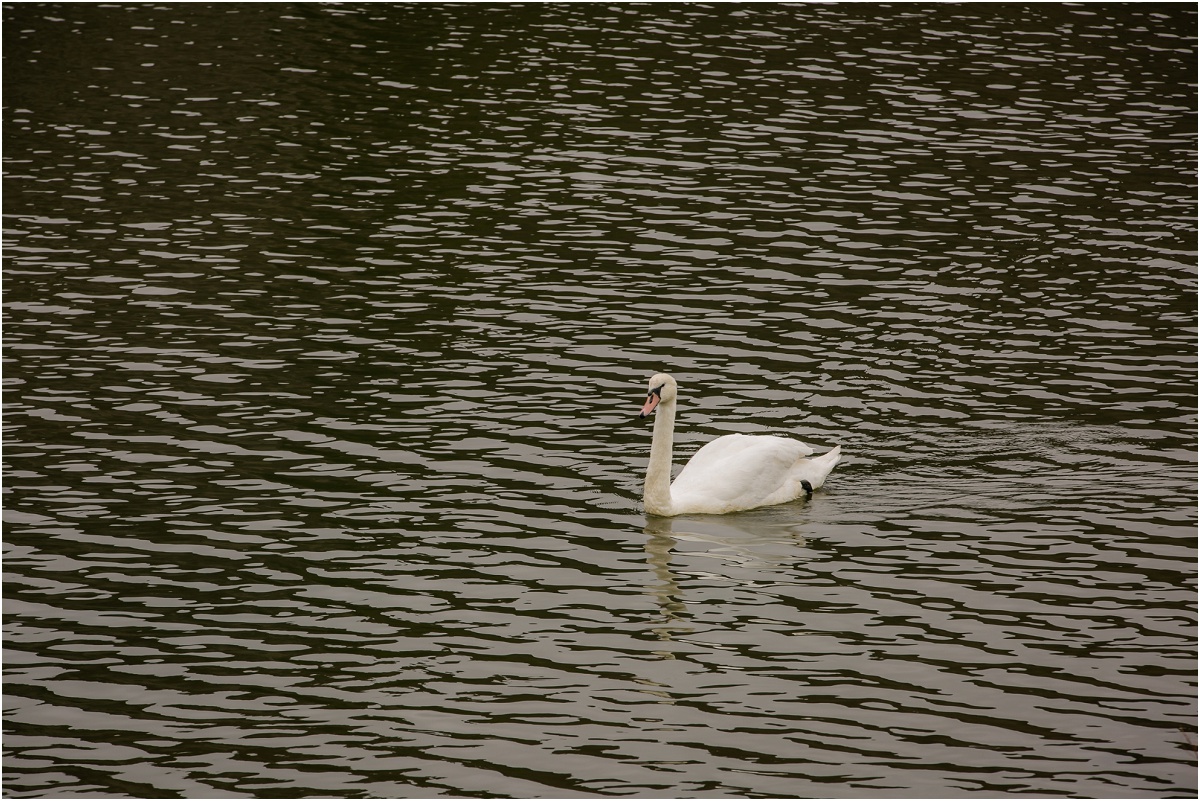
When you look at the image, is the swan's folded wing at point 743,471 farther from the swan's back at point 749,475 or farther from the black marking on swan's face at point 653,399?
the black marking on swan's face at point 653,399

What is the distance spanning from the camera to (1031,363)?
23141 mm

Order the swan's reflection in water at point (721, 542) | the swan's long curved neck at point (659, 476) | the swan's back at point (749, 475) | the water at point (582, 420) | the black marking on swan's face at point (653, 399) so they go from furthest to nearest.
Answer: the swan's back at point (749, 475), the black marking on swan's face at point (653, 399), the swan's long curved neck at point (659, 476), the swan's reflection in water at point (721, 542), the water at point (582, 420)

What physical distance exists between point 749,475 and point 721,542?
44.6 inches

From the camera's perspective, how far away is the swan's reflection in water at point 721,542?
53.5 feet

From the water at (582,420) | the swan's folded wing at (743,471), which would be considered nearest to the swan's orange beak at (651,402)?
the swan's folded wing at (743,471)

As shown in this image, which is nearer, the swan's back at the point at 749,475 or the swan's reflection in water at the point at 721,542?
the swan's reflection in water at the point at 721,542

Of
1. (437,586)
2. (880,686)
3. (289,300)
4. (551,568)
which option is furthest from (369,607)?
(289,300)

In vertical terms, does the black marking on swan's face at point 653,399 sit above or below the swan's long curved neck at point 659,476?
above

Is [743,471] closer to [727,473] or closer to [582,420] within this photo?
A: [727,473]

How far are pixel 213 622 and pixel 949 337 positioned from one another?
540 inches

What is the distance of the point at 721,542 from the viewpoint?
58.5 ft

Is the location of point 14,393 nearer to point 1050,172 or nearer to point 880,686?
point 880,686

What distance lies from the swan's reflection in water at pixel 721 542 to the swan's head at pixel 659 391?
1.44m

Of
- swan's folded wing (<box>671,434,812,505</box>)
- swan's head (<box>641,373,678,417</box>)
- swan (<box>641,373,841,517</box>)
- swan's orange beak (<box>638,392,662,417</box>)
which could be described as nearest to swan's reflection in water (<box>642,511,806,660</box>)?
swan (<box>641,373,841,517</box>)
